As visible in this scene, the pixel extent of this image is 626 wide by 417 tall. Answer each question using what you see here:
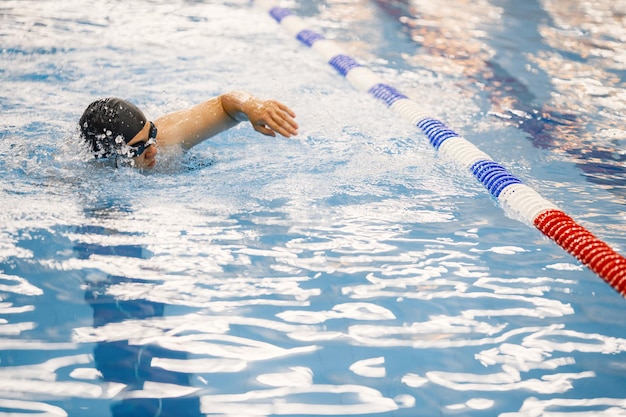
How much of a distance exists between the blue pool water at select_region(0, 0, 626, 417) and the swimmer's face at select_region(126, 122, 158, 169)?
145 millimetres

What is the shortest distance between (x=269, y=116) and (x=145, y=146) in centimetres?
55

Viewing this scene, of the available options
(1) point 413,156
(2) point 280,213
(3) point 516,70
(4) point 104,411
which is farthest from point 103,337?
(3) point 516,70

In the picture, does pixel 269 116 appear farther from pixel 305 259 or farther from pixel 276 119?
pixel 305 259

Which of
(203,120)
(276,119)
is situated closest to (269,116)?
(276,119)

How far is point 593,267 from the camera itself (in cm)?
260

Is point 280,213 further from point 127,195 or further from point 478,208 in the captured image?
point 478,208

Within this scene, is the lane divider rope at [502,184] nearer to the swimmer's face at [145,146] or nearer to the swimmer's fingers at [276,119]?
the swimmer's fingers at [276,119]

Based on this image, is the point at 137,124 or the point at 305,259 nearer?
the point at 305,259

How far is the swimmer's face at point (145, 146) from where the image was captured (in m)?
2.89

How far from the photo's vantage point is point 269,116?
2818mm

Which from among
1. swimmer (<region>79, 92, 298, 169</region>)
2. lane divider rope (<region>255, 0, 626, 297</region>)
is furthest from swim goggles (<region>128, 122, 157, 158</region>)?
lane divider rope (<region>255, 0, 626, 297</region>)

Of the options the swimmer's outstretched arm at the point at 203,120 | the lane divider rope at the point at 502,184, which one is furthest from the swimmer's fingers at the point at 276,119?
the lane divider rope at the point at 502,184

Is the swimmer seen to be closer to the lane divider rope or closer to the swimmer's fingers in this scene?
the swimmer's fingers

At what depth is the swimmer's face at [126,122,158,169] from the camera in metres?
2.89
